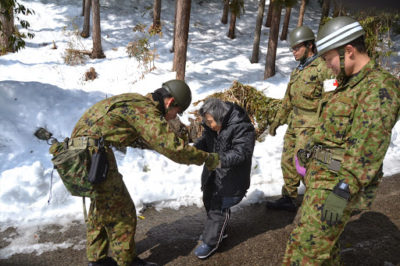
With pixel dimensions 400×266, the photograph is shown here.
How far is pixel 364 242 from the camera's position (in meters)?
3.40

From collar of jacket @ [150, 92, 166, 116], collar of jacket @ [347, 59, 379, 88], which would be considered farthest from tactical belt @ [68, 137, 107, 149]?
collar of jacket @ [347, 59, 379, 88]

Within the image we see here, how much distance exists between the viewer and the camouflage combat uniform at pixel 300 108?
12.0 feet

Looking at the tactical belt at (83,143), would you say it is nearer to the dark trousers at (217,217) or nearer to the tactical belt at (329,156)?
the dark trousers at (217,217)

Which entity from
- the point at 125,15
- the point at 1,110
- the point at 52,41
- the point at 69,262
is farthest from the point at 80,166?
the point at 125,15

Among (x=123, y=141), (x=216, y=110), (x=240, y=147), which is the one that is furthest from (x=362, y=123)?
(x=123, y=141)

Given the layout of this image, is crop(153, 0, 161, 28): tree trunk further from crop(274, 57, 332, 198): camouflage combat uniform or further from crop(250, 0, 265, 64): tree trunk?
crop(274, 57, 332, 198): camouflage combat uniform

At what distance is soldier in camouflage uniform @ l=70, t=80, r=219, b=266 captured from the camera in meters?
2.44

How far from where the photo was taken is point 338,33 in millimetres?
1978

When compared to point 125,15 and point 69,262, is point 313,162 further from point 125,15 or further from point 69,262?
point 125,15

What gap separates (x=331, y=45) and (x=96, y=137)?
6.17 feet

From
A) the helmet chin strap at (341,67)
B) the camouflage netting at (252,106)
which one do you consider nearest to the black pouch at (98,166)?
the helmet chin strap at (341,67)

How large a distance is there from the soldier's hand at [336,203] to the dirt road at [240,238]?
56.0 inches

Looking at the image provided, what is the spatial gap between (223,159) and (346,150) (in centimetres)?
113

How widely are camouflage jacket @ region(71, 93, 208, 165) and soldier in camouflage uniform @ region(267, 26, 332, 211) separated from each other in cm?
169
